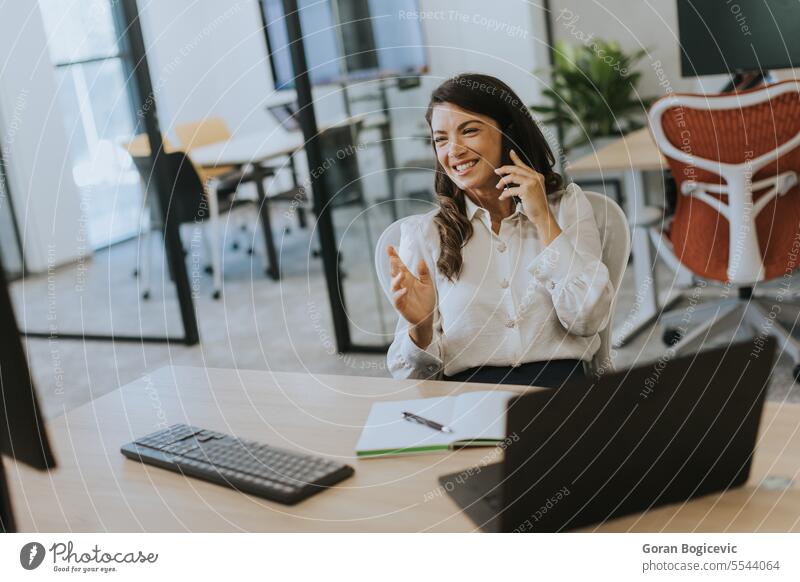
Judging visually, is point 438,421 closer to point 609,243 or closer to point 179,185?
point 609,243

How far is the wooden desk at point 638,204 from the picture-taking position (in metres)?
2.87

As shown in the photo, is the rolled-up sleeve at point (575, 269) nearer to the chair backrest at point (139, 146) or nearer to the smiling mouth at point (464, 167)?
the smiling mouth at point (464, 167)

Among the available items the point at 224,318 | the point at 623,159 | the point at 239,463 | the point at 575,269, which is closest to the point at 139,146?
the point at 224,318

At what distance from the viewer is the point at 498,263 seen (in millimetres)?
1652

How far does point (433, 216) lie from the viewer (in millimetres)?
1717

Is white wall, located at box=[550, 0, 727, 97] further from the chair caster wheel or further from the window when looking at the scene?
the window

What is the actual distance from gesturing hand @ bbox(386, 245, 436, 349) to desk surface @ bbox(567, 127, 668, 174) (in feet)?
4.07

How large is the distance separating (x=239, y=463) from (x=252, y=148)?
277 centimetres

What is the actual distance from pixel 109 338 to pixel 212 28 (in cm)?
174

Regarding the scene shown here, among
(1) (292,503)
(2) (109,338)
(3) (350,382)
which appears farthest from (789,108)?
(2) (109,338)

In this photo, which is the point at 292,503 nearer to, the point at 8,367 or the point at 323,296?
the point at 8,367

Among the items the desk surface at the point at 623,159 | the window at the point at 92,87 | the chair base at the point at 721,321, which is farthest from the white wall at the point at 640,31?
the window at the point at 92,87

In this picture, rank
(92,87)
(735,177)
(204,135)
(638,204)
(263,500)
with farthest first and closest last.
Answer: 1. (204,135)
2. (92,87)
3. (638,204)
4. (735,177)
5. (263,500)

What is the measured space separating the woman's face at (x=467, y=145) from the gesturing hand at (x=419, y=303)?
0.17m
